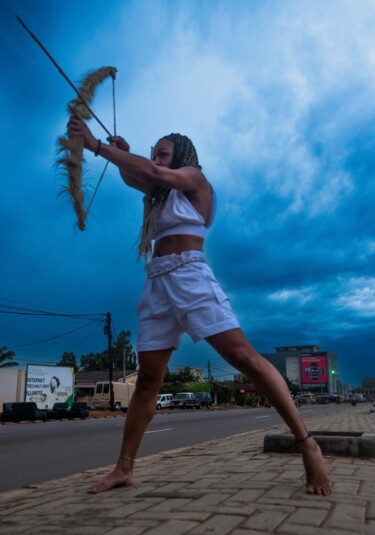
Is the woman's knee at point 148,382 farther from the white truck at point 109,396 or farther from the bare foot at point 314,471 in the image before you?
the white truck at point 109,396

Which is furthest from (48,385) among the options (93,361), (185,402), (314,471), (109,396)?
(93,361)

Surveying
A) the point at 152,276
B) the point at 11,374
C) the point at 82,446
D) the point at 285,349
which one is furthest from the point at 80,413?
the point at 285,349

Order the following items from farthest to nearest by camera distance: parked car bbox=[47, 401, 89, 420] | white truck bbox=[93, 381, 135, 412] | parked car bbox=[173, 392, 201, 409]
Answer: parked car bbox=[173, 392, 201, 409]
white truck bbox=[93, 381, 135, 412]
parked car bbox=[47, 401, 89, 420]

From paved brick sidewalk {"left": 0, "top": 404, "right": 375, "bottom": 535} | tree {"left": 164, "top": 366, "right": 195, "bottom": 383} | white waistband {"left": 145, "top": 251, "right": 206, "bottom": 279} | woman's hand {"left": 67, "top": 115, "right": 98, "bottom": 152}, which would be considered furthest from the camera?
tree {"left": 164, "top": 366, "right": 195, "bottom": 383}

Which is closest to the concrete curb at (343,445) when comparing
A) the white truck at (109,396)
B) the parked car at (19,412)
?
the parked car at (19,412)

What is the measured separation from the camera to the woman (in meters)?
2.86

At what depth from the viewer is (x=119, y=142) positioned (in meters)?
3.14

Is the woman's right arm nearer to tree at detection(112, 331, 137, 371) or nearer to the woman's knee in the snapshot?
the woman's knee

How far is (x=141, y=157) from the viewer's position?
2857mm

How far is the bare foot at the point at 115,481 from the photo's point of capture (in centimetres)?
317

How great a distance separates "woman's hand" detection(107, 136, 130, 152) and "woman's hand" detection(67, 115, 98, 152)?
263mm

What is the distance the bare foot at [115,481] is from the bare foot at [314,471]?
1075 millimetres

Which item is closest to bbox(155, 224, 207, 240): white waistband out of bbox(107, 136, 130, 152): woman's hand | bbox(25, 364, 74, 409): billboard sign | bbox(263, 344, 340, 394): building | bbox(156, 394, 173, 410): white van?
bbox(107, 136, 130, 152): woman's hand

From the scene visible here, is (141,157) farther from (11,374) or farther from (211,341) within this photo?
(11,374)
